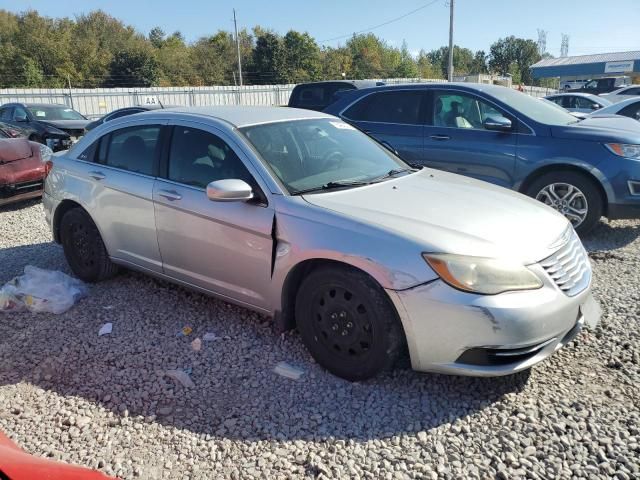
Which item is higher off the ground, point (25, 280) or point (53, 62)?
point (53, 62)

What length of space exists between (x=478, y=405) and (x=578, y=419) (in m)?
0.50

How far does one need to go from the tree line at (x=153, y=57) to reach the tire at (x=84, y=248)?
1770 inches

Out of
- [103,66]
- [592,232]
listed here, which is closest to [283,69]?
[103,66]

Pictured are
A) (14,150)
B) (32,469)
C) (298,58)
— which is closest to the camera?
(32,469)

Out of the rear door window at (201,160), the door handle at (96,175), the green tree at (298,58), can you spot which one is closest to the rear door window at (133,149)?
the door handle at (96,175)

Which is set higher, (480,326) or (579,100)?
(579,100)

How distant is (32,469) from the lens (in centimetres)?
165

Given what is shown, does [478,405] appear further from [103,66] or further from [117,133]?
[103,66]

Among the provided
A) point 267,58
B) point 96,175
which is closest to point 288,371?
point 96,175

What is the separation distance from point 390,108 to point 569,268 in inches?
172

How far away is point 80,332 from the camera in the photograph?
3891 mm

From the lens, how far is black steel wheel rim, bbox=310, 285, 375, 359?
9.71 ft

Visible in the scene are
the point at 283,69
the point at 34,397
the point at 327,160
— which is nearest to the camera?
the point at 34,397

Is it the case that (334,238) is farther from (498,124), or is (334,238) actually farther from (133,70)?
(133,70)
